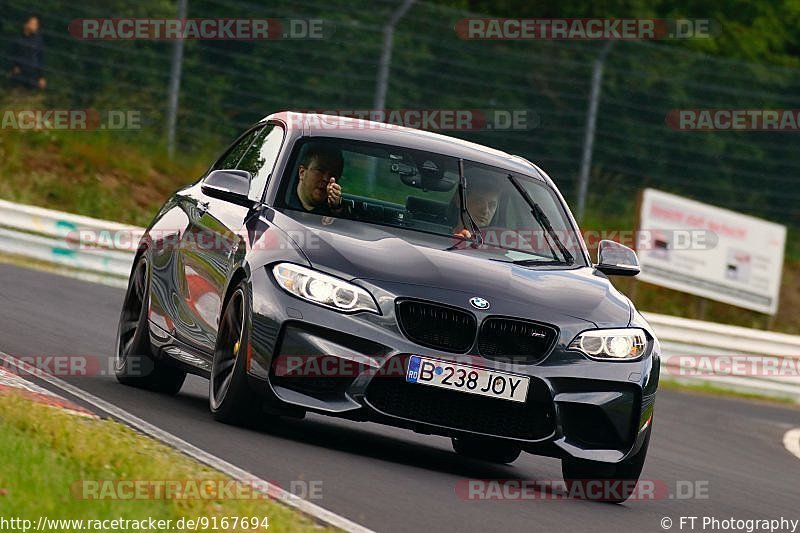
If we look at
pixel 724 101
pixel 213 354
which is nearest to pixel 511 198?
pixel 213 354

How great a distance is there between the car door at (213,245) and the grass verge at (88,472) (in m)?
1.19

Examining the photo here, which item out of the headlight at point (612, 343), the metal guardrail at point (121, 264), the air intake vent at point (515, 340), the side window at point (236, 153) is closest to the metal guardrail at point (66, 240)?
the metal guardrail at point (121, 264)

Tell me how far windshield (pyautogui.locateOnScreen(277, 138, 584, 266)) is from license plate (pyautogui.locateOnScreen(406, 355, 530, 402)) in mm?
1026

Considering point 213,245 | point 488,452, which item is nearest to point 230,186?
point 213,245

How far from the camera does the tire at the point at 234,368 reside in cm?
811

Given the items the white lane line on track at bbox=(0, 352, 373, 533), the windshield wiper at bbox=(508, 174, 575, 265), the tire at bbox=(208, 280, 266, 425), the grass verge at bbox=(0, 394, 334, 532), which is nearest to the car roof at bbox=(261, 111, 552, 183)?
the windshield wiper at bbox=(508, 174, 575, 265)

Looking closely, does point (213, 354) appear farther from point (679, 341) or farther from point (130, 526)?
point (679, 341)

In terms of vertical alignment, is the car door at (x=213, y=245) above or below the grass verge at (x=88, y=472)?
above

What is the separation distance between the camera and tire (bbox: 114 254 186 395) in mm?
10031

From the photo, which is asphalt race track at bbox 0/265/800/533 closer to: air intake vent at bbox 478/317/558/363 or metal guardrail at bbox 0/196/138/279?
air intake vent at bbox 478/317/558/363

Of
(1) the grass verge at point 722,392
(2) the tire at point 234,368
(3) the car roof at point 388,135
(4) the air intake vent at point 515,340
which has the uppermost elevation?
(3) the car roof at point 388,135

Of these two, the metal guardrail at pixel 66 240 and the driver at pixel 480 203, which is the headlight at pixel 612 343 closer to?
the driver at pixel 480 203

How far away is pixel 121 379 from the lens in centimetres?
1021

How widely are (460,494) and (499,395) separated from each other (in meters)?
0.49
